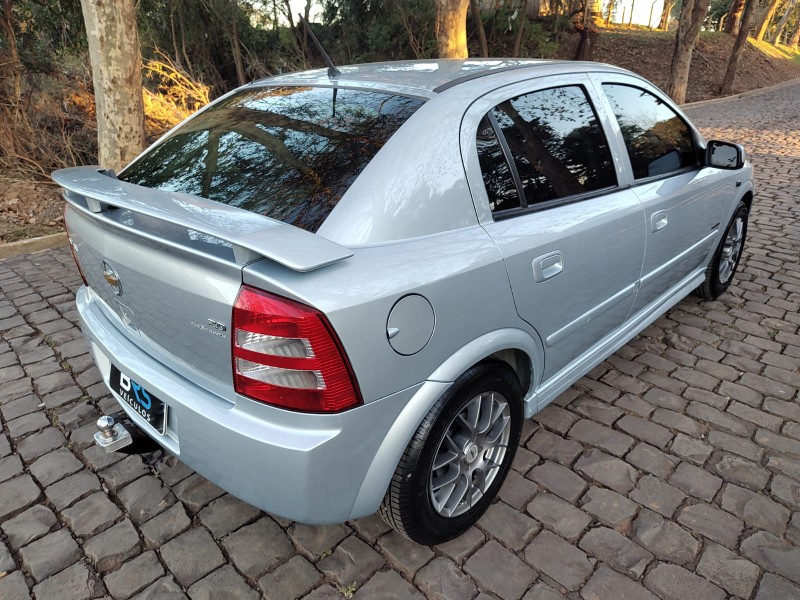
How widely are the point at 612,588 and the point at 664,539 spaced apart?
1.18 feet

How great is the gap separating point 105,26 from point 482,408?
529cm

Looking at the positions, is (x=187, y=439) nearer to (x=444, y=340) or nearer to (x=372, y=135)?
(x=444, y=340)

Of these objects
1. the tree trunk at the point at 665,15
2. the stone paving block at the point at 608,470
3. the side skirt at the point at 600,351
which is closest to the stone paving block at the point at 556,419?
the stone paving block at the point at 608,470

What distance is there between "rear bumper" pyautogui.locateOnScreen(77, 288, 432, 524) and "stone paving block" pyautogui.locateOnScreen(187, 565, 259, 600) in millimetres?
471

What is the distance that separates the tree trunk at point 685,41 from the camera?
42.9 ft

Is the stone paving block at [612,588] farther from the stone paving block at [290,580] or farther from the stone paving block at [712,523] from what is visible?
the stone paving block at [290,580]

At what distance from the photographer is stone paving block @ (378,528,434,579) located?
215 centimetres

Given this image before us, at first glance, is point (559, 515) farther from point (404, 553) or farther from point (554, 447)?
point (404, 553)

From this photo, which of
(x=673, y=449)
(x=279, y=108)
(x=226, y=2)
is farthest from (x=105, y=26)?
(x=226, y=2)

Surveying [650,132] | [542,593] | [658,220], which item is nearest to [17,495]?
[542,593]

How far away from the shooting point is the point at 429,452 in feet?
6.37

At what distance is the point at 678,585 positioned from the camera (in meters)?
2.05

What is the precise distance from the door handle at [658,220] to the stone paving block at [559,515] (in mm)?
1486

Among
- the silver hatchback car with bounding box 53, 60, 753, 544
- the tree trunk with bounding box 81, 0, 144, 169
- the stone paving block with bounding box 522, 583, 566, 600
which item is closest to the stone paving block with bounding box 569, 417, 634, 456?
the silver hatchback car with bounding box 53, 60, 753, 544
